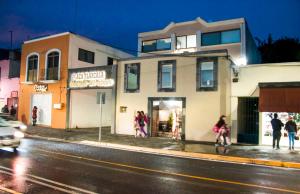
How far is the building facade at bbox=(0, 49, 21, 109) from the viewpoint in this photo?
112 ft

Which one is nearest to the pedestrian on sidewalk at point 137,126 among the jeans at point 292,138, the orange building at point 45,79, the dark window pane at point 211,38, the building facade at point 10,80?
the orange building at point 45,79

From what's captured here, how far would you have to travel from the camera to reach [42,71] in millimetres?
29828

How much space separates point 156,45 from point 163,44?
0.99 m

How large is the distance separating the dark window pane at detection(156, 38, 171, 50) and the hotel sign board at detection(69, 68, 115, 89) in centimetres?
1141

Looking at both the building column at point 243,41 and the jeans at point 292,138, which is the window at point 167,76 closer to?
the jeans at point 292,138

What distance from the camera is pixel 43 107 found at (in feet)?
97.7

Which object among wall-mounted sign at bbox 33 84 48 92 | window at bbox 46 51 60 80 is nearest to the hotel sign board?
window at bbox 46 51 60 80

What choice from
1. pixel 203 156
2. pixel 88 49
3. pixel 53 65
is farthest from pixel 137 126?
pixel 53 65

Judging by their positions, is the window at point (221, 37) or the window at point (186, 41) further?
the window at point (186, 41)

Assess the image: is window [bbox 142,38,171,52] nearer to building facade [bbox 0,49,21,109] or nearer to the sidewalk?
building facade [bbox 0,49,21,109]

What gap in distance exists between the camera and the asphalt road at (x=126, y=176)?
798 cm

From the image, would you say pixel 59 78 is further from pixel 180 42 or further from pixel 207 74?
pixel 207 74

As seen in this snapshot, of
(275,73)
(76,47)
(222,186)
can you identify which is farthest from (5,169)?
(76,47)

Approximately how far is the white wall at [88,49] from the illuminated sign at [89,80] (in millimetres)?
1553
